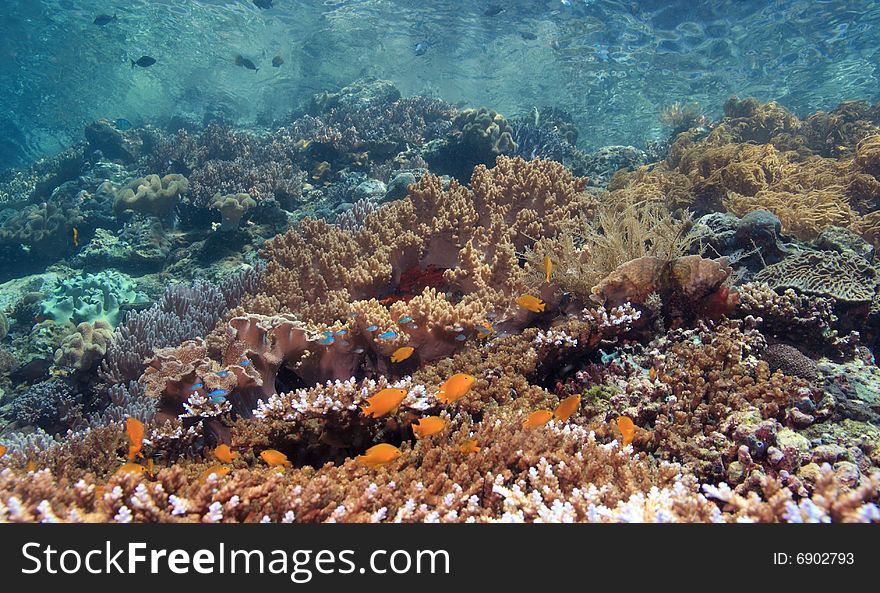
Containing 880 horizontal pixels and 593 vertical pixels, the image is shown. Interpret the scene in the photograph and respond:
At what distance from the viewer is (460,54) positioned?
36.6 meters

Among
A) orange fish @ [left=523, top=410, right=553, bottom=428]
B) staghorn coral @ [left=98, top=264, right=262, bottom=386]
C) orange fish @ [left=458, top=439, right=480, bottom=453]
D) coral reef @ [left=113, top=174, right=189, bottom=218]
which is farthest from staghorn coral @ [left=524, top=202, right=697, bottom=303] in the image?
coral reef @ [left=113, top=174, right=189, bottom=218]

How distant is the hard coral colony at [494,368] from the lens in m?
2.52

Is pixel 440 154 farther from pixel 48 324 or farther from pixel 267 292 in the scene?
pixel 48 324

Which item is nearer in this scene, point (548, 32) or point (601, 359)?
point (601, 359)

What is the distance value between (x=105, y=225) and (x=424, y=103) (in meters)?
11.5

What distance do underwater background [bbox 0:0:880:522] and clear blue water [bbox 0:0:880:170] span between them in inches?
545

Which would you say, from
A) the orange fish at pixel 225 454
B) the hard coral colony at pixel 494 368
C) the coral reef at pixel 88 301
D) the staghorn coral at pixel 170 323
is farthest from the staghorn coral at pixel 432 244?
the coral reef at pixel 88 301

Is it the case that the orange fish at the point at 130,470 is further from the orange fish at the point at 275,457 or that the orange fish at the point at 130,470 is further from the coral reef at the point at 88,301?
the coral reef at the point at 88,301

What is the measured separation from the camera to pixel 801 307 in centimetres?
457

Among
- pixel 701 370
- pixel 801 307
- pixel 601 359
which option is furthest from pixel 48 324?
pixel 801 307

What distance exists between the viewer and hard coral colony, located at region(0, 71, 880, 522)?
2518 millimetres

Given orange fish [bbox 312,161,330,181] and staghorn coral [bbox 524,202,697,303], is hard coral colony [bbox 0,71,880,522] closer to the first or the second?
staghorn coral [bbox 524,202,697,303]

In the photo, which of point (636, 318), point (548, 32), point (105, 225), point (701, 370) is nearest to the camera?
point (701, 370)

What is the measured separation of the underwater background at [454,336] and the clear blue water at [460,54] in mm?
13853
